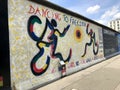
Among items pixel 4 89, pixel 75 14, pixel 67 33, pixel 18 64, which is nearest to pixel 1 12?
pixel 18 64

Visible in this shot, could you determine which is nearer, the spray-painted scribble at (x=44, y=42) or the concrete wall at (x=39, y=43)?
the concrete wall at (x=39, y=43)

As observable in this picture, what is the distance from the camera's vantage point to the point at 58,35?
8.08m

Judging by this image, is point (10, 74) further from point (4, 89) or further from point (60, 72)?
point (60, 72)

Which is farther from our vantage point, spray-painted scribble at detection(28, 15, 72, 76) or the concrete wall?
spray-painted scribble at detection(28, 15, 72, 76)

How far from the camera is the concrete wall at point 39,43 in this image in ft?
18.5

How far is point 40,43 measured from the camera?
6.77 metres

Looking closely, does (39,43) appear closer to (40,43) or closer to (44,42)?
(40,43)

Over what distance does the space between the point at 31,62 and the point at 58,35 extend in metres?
2.42

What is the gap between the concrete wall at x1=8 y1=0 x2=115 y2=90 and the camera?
563 cm

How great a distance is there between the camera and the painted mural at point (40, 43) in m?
5.64

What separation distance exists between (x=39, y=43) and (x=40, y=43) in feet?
0.22

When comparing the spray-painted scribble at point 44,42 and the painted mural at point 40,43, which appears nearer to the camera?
the painted mural at point 40,43

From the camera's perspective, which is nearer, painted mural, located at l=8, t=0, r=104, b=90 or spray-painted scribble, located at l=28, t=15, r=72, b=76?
painted mural, located at l=8, t=0, r=104, b=90

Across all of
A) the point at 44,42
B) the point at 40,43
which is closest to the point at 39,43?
the point at 40,43
